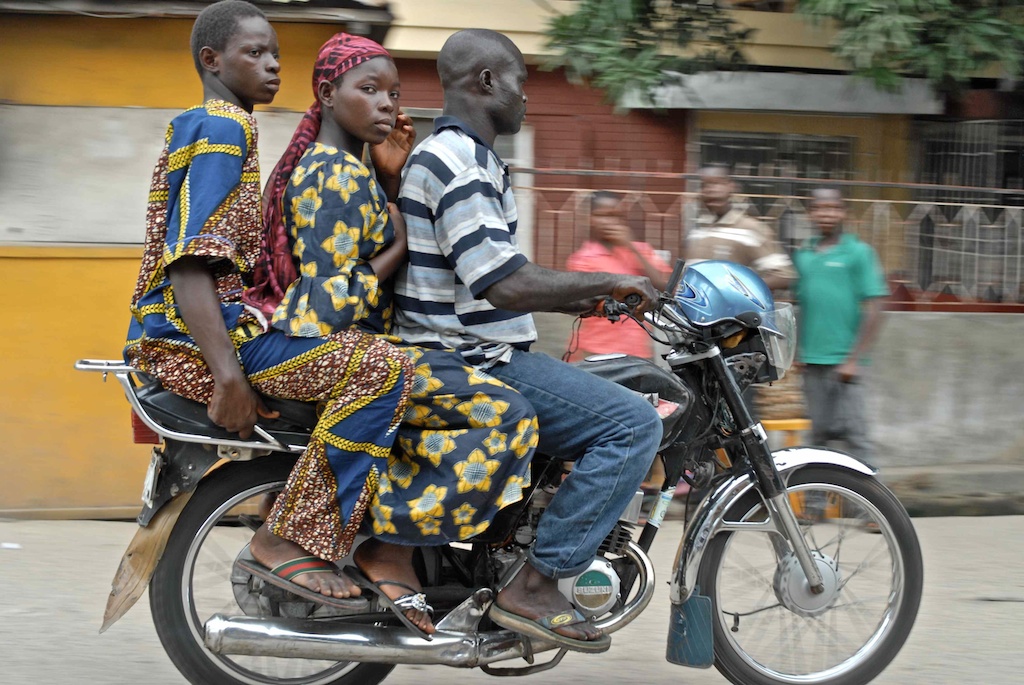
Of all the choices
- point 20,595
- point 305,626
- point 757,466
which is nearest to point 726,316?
point 757,466

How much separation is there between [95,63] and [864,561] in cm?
442

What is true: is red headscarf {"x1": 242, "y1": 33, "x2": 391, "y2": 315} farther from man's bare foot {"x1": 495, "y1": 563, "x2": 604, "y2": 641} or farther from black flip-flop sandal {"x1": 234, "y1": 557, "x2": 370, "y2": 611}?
man's bare foot {"x1": 495, "y1": 563, "x2": 604, "y2": 641}

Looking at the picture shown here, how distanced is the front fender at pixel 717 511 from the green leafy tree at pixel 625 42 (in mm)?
4566

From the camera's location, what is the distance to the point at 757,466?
11.5 ft

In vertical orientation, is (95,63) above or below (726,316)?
above

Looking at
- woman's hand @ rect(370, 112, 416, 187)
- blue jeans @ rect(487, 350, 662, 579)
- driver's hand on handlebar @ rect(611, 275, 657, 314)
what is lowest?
blue jeans @ rect(487, 350, 662, 579)

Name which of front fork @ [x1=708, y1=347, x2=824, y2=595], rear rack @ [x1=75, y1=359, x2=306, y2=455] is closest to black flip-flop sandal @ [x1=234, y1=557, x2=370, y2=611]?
rear rack @ [x1=75, y1=359, x2=306, y2=455]

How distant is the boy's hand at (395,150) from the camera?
3.42m

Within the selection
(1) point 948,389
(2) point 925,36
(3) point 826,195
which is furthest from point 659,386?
(2) point 925,36

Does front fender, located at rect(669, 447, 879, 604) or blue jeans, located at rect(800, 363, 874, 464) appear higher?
front fender, located at rect(669, 447, 879, 604)

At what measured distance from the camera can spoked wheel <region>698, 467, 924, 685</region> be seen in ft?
11.8

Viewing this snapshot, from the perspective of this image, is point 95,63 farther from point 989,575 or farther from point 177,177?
point 989,575

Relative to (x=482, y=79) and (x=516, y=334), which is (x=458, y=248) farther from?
(x=482, y=79)

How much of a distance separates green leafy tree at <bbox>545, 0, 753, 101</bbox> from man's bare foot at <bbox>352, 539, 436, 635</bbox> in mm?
5016
